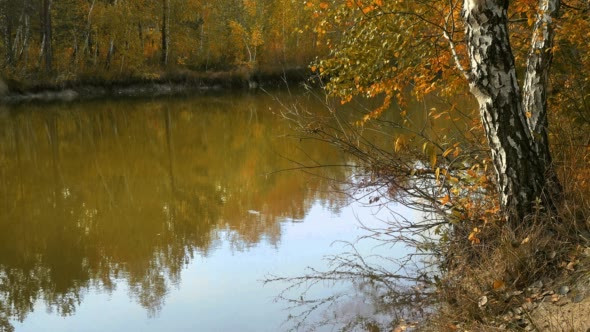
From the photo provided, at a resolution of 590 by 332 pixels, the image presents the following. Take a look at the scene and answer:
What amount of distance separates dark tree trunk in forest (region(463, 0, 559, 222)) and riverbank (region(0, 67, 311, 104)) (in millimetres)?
23567

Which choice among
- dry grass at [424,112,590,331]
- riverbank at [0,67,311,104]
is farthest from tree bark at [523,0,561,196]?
riverbank at [0,67,311,104]

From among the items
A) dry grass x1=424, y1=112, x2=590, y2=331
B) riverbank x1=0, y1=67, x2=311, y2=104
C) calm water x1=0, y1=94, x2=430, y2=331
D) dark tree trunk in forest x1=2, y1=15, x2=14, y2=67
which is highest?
dark tree trunk in forest x1=2, y1=15, x2=14, y2=67

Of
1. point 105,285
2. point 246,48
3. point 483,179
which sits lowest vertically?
point 105,285

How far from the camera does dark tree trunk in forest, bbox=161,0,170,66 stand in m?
38.7

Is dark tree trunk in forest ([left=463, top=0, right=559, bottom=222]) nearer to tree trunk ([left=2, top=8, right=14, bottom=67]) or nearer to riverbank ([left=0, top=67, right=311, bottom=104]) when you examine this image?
riverbank ([left=0, top=67, right=311, bottom=104])

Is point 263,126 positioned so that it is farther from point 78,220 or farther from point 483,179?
point 483,179

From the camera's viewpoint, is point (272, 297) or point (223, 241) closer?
point (272, 297)

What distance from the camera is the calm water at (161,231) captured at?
6.40m

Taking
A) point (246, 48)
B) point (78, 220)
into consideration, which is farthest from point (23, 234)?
point (246, 48)

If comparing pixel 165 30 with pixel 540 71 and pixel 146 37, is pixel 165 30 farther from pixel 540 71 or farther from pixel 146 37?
pixel 540 71

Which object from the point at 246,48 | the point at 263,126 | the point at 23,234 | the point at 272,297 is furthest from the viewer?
the point at 246,48

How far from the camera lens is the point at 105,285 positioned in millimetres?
7094

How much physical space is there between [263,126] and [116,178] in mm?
8220

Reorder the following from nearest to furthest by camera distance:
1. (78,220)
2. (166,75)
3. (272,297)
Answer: (272,297)
(78,220)
(166,75)
